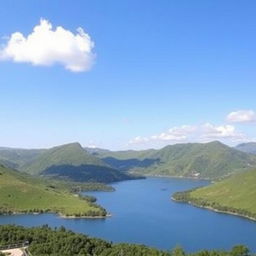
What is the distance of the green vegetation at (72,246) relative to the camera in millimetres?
122938

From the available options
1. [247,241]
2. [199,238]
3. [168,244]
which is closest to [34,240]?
[168,244]

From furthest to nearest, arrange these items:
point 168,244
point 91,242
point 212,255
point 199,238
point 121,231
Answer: point 121,231
point 199,238
point 168,244
point 91,242
point 212,255

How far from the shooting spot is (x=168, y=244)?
173875 millimetres

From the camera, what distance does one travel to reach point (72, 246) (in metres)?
134

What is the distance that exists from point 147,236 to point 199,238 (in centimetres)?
2000

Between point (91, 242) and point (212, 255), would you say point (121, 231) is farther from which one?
point (212, 255)

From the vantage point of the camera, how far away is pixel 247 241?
602 feet

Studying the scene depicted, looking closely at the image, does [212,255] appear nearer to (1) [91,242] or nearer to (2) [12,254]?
(1) [91,242]

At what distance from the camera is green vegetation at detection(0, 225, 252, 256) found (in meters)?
123

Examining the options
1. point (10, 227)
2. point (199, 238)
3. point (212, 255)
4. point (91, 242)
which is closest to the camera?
point (212, 255)

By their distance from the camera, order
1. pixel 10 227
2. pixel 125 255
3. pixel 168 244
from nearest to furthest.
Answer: pixel 125 255, pixel 10 227, pixel 168 244

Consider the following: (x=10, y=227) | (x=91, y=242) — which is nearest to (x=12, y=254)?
A: (x=91, y=242)

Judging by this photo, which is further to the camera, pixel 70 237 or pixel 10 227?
pixel 10 227

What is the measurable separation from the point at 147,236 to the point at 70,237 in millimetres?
54307
